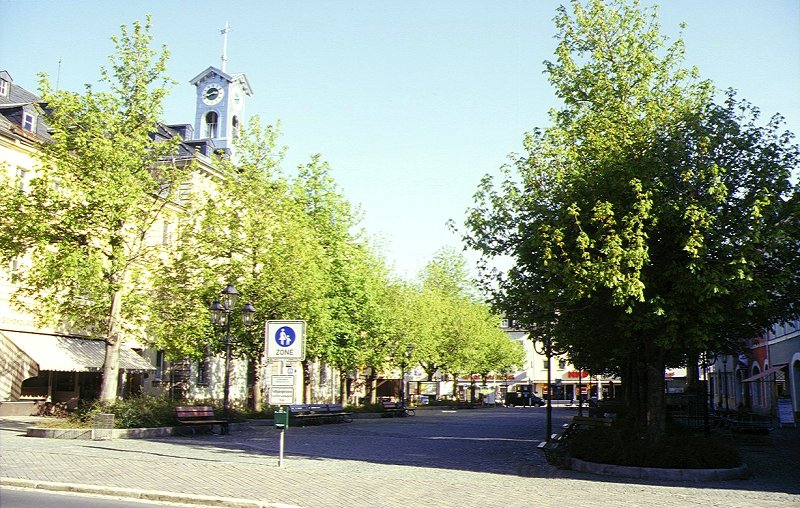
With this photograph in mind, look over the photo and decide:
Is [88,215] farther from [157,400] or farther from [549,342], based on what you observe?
[549,342]

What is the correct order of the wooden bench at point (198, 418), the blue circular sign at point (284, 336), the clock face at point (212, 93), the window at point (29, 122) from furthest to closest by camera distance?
the clock face at point (212, 93) → the window at point (29, 122) → the wooden bench at point (198, 418) → the blue circular sign at point (284, 336)

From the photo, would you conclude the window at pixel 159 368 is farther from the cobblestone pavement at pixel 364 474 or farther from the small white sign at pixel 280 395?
the small white sign at pixel 280 395

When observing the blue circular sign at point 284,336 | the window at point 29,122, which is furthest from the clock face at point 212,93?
the blue circular sign at point 284,336

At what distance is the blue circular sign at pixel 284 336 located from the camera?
15.8 meters

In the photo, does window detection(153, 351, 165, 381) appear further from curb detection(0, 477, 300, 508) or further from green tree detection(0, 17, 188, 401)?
curb detection(0, 477, 300, 508)

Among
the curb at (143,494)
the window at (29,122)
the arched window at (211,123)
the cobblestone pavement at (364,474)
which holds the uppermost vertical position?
the arched window at (211,123)

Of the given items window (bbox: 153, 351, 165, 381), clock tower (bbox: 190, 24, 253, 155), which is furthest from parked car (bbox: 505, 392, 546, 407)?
window (bbox: 153, 351, 165, 381)

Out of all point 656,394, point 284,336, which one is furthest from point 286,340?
point 656,394

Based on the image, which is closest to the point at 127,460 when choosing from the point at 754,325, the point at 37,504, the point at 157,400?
the point at 37,504

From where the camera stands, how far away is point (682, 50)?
2427 centimetres

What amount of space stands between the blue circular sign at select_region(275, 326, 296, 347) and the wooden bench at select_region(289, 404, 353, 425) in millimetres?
16712

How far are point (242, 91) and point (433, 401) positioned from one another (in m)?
30.0

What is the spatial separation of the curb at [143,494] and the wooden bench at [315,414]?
66.1 ft

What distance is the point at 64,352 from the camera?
1260 inches
